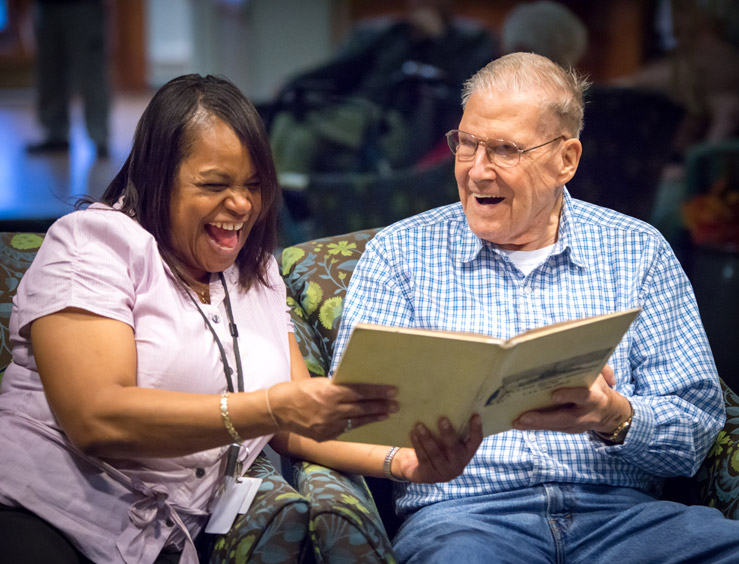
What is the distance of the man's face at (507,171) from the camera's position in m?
1.83

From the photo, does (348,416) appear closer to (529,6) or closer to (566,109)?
(566,109)

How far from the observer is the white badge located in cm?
156

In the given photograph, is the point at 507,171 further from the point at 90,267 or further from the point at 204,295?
the point at 90,267

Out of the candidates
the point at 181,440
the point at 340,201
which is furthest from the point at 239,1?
the point at 181,440

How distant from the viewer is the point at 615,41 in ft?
12.6

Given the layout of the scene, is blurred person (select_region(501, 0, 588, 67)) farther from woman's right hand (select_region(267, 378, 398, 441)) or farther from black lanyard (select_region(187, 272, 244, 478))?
woman's right hand (select_region(267, 378, 398, 441))

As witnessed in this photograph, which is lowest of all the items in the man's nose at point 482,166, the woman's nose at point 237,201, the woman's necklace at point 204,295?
→ the woman's necklace at point 204,295

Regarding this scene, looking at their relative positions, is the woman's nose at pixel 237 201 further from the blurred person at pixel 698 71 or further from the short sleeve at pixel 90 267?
the blurred person at pixel 698 71

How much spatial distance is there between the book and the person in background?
10.4 ft

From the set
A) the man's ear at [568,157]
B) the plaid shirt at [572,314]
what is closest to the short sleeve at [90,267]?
the plaid shirt at [572,314]

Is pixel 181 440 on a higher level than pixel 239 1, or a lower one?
lower

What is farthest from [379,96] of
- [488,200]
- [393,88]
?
[488,200]

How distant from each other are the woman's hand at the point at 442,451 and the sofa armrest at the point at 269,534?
0.77 feet

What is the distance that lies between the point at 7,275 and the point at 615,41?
296cm
